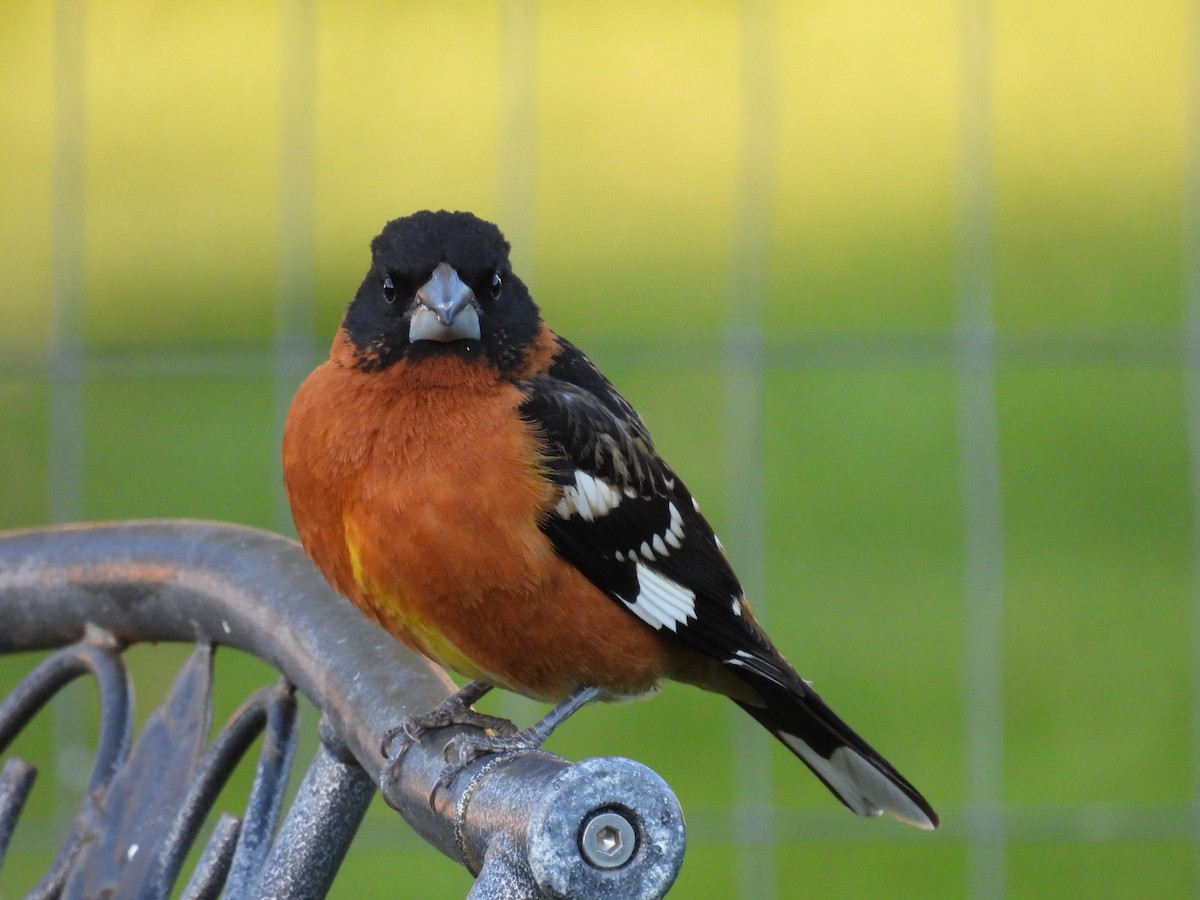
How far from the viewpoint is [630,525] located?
7.66 ft

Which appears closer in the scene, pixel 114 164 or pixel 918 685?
pixel 918 685

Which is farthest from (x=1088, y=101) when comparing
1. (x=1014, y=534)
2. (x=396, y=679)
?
(x=396, y=679)

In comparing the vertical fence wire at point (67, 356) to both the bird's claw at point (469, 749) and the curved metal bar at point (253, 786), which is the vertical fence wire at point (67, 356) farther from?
the bird's claw at point (469, 749)

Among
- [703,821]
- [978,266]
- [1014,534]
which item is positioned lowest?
[703,821]

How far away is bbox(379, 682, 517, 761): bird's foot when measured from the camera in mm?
1693

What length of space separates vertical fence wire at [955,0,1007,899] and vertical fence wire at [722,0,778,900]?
2.01ft

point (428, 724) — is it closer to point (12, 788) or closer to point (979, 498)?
point (12, 788)

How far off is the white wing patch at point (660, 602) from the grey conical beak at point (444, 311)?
404 mm

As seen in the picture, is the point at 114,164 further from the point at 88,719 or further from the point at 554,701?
the point at 554,701

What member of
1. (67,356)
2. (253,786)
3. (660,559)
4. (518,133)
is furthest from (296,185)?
(253,786)

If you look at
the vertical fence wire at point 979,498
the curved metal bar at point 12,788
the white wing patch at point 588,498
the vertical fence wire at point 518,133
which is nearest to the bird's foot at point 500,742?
the white wing patch at point 588,498

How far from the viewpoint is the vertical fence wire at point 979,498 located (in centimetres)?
493

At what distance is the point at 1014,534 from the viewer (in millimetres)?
6746

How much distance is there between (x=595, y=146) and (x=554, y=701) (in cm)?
500
